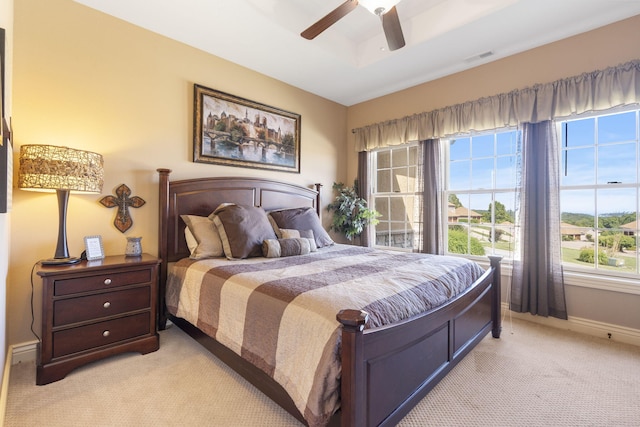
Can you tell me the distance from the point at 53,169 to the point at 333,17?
6.94ft

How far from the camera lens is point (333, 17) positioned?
203 cm

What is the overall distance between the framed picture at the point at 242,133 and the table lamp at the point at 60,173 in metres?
1.05

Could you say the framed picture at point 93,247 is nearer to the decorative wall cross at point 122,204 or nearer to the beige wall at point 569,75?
the decorative wall cross at point 122,204

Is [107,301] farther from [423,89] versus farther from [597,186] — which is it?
[597,186]

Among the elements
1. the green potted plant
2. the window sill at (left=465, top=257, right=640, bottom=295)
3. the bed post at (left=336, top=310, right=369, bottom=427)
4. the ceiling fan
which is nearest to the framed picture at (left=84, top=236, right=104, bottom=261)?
the bed post at (left=336, top=310, right=369, bottom=427)

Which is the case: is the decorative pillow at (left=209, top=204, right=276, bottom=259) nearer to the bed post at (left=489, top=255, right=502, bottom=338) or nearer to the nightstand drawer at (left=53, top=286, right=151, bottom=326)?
the nightstand drawer at (left=53, top=286, right=151, bottom=326)

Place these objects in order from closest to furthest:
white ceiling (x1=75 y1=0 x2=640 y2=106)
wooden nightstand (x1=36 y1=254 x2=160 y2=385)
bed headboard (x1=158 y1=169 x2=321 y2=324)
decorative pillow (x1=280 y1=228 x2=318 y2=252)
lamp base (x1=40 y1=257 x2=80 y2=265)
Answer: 1. wooden nightstand (x1=36 y1=254 x2=160 y2=385)
2. lamp base (x1=40 y1=257 x2=80 y2=265)
3. white ceiling (x1=75 y1=0 x2=640 y2=106)
4. bed headboard (x1=158 y1=169 x2=321 y2=324)
5. decorative pillow (x1=280 y1=228 x2=318 y2=252)

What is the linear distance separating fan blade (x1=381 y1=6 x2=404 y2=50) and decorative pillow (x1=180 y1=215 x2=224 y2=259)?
214 centimetres

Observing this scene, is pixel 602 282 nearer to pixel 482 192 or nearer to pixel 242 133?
pixel 482 192

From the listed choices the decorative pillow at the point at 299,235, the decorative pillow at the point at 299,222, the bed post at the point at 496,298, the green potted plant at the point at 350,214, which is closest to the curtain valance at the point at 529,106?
the green potted plant at the point at 350,214

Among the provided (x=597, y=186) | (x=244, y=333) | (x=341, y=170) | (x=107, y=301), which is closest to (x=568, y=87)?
(x=597, y=186)

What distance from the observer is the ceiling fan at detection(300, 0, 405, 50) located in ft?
6.19

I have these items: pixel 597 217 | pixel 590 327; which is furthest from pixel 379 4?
pixel 590 327

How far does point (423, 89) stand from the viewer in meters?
3.80
